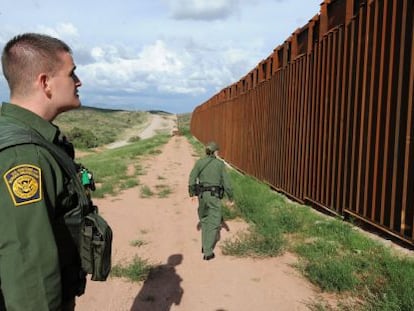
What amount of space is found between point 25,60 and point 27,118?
24cm

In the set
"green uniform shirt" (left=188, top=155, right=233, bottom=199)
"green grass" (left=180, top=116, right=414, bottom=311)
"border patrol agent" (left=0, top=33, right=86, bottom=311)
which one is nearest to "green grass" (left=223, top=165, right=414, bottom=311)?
"green grass" (left=180, top=116, right=414, bottom=311)

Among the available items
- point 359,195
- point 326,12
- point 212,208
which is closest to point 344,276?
point 359,195

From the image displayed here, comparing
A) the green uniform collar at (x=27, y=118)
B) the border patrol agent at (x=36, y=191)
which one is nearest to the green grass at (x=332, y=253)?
the border patrol agent at (x=36, y=191)

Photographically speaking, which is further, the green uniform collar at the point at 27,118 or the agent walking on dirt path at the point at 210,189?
the agent walking on dirt path at the point at 210,189

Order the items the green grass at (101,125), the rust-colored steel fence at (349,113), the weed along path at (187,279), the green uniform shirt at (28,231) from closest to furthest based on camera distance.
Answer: the green uniform shirt at (28,231)
the weed along path at (187,279)
the rust-colored steel fence at (349,113)
the green grass at (101,125)

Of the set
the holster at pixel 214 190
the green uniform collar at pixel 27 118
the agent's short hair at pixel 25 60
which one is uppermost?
the agent's short hair at pixel 25 60

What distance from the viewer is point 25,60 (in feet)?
5.85

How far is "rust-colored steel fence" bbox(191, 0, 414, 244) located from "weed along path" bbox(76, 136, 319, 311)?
1541 millimetres

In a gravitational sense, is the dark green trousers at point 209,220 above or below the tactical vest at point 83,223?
below

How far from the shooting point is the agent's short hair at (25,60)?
179 cm

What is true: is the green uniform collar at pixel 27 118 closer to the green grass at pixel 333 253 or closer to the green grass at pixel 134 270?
the green grass at pixel 333 253

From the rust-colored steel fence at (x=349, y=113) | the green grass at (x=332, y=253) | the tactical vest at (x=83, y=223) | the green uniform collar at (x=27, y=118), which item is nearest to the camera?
the tactical vest at (x=83, y=223)

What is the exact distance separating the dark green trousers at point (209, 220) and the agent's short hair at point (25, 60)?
4.90 meters

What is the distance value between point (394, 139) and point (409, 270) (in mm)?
1764
